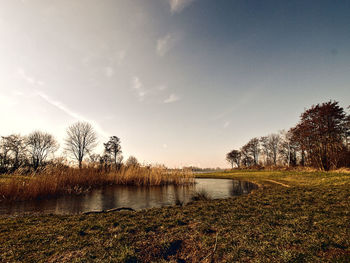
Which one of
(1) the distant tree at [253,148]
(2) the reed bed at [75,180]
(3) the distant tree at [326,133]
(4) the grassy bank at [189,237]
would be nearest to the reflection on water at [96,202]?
(2) the reed bed at [75,180]

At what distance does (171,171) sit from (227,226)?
1194 centimetres

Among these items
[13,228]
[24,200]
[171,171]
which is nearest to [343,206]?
[13,228]

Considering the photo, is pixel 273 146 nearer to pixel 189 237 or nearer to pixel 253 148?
pixel 253 148

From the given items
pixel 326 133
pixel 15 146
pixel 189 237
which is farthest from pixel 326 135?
pixel 15 146

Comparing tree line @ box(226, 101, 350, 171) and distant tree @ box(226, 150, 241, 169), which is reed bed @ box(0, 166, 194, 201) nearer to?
tree line @ box(226, 101, 350, 171)

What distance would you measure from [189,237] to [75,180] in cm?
1052

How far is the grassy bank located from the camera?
2.44m

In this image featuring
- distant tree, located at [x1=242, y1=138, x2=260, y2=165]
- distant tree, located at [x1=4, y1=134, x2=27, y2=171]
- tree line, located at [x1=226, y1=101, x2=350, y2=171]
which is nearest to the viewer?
tree line, located at [x1=226, y1=101, x2=350, y2=171]

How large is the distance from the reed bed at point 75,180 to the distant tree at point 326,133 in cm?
1795

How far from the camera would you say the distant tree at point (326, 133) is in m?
19.0

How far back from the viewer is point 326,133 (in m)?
19.7

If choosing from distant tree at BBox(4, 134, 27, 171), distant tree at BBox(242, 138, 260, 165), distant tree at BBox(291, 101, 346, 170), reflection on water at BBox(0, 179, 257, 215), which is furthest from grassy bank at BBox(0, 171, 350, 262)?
distant tree at BBox(242, 138, 260, 165)

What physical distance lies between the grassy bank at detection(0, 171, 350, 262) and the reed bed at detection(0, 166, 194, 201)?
4.36m

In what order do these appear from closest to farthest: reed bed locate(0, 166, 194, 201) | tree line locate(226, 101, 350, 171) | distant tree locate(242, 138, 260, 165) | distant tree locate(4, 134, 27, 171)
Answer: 1. reed bed locate(0, 166, 194, 201)
2. tree line locate(226, 101, 350, 171)
3. distant tree locate(4, 134, 27, 171)
4. distant tree locate(242, 138, 260, 165)
